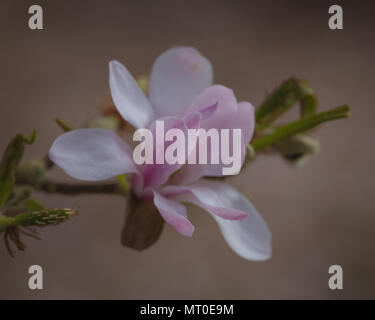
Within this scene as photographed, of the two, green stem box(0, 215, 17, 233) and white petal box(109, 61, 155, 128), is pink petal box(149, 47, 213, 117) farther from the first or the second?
green stem box(0, 215, 17, 233)

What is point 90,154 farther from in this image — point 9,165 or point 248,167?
point 248,167

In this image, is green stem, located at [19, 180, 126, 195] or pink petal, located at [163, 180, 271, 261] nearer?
pink petal, located at [163, 180, 271, 261]

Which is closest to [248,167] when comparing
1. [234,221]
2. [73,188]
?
[73,188]

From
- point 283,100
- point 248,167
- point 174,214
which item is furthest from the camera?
point 248,167

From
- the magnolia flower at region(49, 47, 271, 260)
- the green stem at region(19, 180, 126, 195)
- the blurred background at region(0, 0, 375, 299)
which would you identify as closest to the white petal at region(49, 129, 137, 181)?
the magnolia flower at region(49, 47, 271, 260)

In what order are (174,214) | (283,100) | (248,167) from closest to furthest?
(174,214) < (283,100) < (248,167)

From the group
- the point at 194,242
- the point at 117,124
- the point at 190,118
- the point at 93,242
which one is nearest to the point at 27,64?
the point at 93,242

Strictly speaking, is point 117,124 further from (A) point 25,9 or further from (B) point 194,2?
(B) point 194,2
